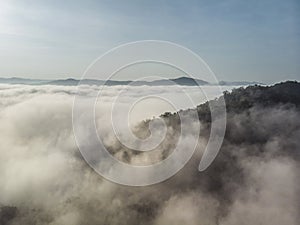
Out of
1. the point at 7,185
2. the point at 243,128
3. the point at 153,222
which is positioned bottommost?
the point at 7,185

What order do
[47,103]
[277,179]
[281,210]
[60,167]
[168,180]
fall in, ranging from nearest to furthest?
1. [281,210]
2. [277,179]
3. [168,180]
4. [60,167]
5. [47,103]

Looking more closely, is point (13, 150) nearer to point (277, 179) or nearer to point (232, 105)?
point (232, 105)

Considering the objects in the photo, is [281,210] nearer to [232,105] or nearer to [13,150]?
[232,105]

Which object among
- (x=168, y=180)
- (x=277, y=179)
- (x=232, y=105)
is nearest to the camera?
(x=277, y=179)

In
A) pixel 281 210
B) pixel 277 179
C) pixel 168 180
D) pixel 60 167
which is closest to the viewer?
pixel 281 210

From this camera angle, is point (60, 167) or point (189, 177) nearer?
point (189, 177)

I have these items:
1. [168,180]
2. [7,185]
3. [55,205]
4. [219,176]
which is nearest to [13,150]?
[7,185]

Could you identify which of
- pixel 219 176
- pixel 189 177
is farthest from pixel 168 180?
pixel 219 176

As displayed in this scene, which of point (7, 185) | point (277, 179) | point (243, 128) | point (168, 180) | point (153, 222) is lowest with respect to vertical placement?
point (7, 185)

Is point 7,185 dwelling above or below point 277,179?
below
